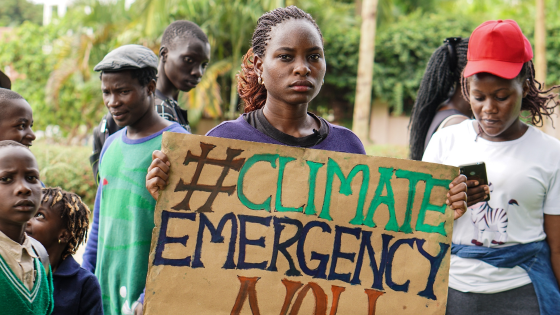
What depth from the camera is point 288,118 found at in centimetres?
200

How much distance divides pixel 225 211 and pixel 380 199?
0.59 m

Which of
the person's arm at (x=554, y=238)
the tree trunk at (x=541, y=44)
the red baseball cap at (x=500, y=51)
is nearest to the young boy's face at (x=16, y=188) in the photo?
the red baseball cap at (x=500, y=51)

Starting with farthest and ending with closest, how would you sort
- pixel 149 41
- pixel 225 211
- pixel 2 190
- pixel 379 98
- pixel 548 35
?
pixel 379 98 < pixel 548 35 < pixel 149 41 < pixel 225 211 < pixel 2 190

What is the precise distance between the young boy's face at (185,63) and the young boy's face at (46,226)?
4.61 feet

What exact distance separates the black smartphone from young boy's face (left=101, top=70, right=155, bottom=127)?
1.58m

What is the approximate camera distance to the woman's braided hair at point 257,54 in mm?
1988

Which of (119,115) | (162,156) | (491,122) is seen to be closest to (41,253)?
(162,156)

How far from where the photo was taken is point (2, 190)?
1.76 metres

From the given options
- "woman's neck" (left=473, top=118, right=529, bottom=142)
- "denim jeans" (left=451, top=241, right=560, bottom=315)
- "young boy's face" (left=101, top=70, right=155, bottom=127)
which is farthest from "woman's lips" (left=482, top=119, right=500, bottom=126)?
"young boy's face" (left=101, top=70, right=155, bottom=127)

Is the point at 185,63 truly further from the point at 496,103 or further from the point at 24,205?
the point at 496,103

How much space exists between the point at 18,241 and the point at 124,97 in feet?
3.28

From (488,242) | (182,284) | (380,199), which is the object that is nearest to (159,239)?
(182,284)

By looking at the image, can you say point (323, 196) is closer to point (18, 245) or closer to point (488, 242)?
point (488, 242)

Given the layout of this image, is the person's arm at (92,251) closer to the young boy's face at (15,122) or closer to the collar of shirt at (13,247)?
the young boy's face at (15,122)
